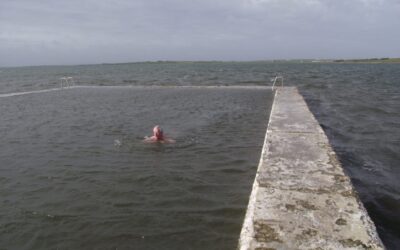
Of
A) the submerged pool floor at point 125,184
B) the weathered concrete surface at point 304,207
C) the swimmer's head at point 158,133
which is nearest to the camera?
the weathered concrete surface at point 304,207

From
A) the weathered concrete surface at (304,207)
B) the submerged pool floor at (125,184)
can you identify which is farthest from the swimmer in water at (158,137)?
the weathered concrete surface at (304,207)

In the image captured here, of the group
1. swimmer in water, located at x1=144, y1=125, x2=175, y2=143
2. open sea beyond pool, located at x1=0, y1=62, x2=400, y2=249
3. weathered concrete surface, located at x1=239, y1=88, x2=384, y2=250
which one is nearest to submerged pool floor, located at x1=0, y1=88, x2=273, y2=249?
open sea beyond pool, located at x1=0, y1=62, x2=400, y2=249

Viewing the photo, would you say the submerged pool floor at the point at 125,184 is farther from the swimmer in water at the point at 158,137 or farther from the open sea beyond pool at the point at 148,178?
the swimmer in water at the point at 158,137

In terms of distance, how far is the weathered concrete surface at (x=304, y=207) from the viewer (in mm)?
3082

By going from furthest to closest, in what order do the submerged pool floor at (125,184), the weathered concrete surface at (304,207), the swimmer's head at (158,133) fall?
the swimmer's head at (158,133) → the submerged pool floor at (125,184) → the weathered concrete surface at (304,207)

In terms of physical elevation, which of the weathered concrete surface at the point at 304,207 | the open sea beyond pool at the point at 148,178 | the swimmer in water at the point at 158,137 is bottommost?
the open sea beyond pool at the point at 148,178

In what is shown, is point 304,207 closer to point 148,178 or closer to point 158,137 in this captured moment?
point 148,178

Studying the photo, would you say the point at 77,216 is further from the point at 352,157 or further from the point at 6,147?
the point at 352,157

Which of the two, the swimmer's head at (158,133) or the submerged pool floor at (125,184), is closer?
the submerged pool floor at (125,184)

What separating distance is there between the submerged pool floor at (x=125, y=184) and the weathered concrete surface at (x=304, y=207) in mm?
644

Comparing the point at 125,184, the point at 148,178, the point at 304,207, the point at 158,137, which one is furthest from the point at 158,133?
the point at 304,207

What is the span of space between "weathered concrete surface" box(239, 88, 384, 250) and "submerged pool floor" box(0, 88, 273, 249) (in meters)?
0.64

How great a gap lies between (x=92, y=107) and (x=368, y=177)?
44.8 feet

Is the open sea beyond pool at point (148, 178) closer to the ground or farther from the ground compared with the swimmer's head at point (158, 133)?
closer to the ground
